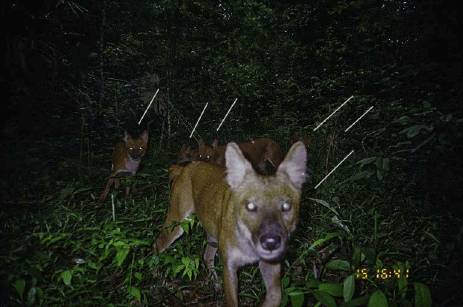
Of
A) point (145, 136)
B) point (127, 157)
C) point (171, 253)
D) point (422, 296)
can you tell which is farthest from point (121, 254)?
point (145, 136)

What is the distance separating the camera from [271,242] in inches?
129

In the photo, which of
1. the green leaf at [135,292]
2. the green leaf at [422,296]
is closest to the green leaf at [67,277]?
the green leaf at [135,292]

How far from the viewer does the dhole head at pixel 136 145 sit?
28.9ft

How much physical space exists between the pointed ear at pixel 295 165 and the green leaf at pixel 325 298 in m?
1.18

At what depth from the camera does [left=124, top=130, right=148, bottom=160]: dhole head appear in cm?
881

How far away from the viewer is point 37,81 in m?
5.11

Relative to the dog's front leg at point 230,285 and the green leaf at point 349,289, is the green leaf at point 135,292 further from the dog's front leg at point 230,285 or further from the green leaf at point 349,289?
the green leaf at point 349,289

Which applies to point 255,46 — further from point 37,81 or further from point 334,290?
point 334,290

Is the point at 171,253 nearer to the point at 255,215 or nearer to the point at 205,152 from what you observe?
the point at 255,215

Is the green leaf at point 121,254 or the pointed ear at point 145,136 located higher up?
the pointed ear at point 145,136

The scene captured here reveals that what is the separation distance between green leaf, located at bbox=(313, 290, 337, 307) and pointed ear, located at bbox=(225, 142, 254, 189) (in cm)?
140

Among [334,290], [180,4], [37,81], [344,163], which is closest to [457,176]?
[334,290]

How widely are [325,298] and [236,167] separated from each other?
1.61 metres
